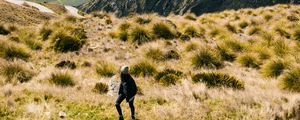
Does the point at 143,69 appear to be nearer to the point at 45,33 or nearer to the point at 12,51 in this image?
the point at 12,51

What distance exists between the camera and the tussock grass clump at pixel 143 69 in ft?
49.5

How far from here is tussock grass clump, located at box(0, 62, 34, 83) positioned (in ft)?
46.3

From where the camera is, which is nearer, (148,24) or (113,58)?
(113,58)

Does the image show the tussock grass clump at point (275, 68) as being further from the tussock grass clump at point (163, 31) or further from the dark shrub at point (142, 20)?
the dark shrub at point (142, 20)

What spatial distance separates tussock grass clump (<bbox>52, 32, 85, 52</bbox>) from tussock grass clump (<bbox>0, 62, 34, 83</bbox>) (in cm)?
427

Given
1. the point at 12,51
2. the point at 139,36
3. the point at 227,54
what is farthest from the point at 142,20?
the point at 12,51

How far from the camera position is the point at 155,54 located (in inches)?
687

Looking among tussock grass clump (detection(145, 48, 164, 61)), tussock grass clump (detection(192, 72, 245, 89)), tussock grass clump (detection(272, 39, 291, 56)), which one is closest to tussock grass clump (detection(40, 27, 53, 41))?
tussock grass clump (detection(145, 48, 164, 61))

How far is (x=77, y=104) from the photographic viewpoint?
36.1 ft

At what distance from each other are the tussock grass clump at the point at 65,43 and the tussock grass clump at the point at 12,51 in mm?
1621

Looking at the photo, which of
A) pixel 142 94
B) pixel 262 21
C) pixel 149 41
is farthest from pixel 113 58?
pixel 262 21

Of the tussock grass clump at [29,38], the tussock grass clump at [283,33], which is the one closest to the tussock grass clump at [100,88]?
the tussock grass clump at [29,38]

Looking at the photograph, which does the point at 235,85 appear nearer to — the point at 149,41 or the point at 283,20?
the point at 149,41

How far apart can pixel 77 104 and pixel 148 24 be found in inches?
443
